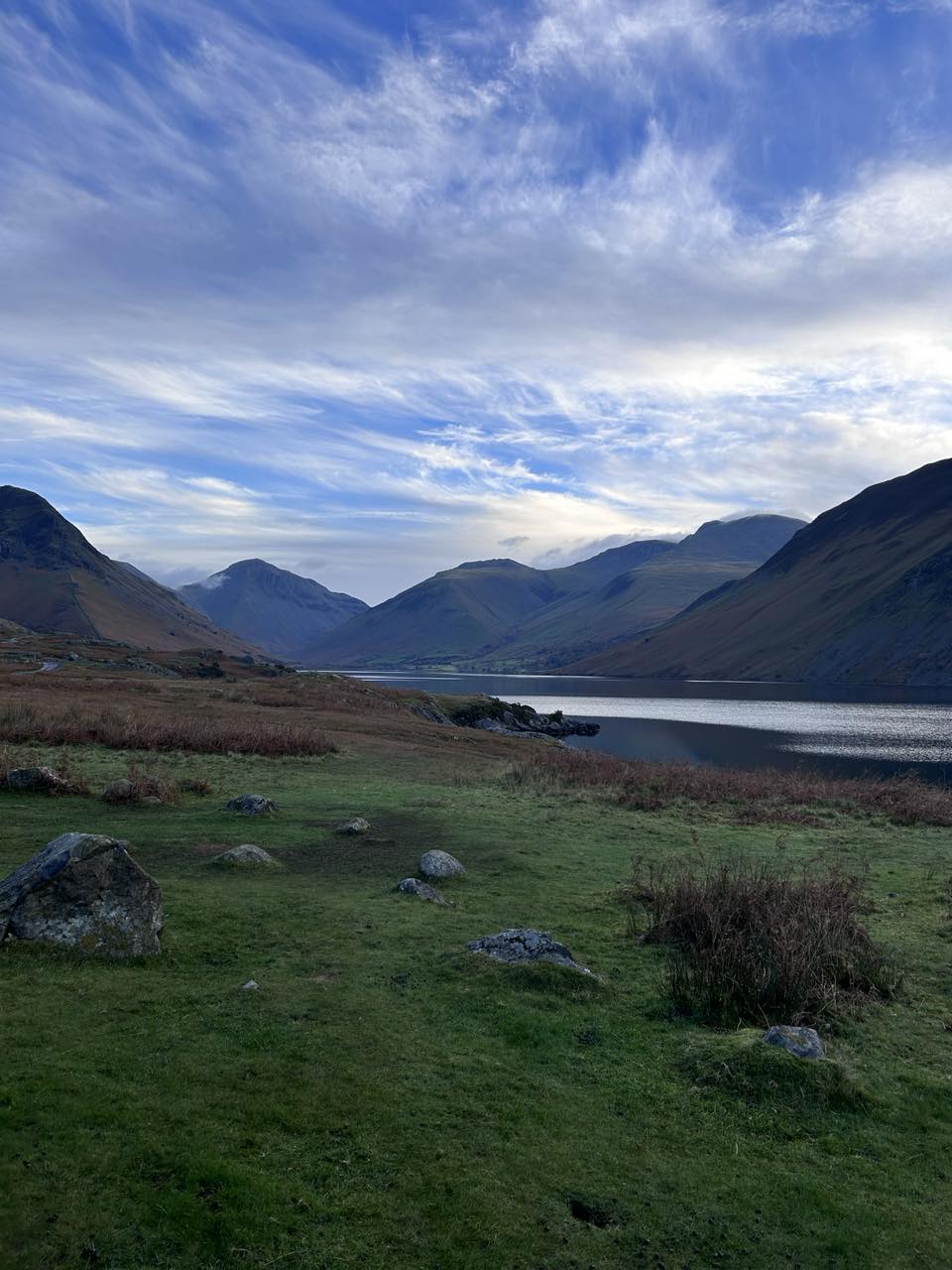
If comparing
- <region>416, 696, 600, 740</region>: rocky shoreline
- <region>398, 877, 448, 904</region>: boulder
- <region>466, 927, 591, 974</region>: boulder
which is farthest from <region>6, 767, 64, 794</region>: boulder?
<region>416, 696, 600, 740</region>: rocky shoreline

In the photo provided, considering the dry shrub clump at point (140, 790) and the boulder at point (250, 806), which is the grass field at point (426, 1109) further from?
the dry shrub clump at point (140, 790)

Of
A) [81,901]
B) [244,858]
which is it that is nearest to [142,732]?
[244,858]

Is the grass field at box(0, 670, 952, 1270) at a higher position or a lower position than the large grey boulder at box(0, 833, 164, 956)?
lower

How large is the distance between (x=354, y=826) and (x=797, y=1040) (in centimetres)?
1465

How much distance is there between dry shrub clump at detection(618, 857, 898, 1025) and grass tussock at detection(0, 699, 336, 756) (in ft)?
88.6

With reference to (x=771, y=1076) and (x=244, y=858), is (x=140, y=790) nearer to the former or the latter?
(x=244, y=858)

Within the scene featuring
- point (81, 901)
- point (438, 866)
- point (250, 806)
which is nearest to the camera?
point (81, 901)

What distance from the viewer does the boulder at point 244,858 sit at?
18422mm

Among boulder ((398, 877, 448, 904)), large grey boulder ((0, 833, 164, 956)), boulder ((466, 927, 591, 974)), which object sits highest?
large grey boulder ((0, 833, 164, 956))

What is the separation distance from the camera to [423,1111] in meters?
9.05

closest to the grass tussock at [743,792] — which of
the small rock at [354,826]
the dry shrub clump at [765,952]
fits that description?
the small rock at [354,826]

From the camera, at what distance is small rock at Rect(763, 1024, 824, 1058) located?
34.7 feet

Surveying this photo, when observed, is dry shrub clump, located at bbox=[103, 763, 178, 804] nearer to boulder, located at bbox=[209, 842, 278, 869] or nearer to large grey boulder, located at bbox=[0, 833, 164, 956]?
boulder, located at bbox=[209, 842, 278, 869]

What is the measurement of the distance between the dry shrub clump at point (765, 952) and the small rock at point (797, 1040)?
98cm
